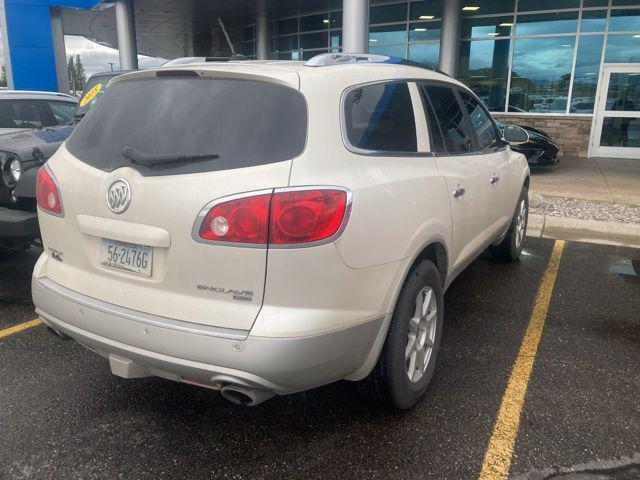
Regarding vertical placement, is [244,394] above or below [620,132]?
below

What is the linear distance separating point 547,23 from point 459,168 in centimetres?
1324

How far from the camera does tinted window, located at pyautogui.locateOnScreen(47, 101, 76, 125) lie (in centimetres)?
648

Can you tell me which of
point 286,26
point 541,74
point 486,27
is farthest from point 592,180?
point 286,26

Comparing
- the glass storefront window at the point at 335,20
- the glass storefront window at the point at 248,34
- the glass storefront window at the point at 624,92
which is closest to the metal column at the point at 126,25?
the glass storefront window at the point at 248,34

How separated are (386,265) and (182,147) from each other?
3.32 ft

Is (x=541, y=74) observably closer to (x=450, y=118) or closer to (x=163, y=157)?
(x=450, y=118)

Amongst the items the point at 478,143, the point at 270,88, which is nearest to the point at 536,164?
the point at 478,143

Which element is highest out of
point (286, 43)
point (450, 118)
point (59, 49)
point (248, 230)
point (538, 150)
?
point (286, 43)

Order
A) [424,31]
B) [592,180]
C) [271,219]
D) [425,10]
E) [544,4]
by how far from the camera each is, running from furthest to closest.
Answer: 1. [424,31]
2. [425,10]
3. [544,4]
4. [592,180]
5. [271,219]

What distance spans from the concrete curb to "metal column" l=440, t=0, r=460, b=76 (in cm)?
870

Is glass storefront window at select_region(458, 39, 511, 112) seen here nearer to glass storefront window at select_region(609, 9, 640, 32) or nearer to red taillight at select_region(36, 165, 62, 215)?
glass storefront window at select_region(609, 9, 640, 32)

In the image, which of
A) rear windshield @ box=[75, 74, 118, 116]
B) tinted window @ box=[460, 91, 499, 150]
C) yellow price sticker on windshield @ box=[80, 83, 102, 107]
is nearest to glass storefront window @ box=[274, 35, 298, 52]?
rear windshield @ box=[75, 74, 118, 116]

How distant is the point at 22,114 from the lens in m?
6.11

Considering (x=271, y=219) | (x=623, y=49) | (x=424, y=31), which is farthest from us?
(x=424, y=31)
